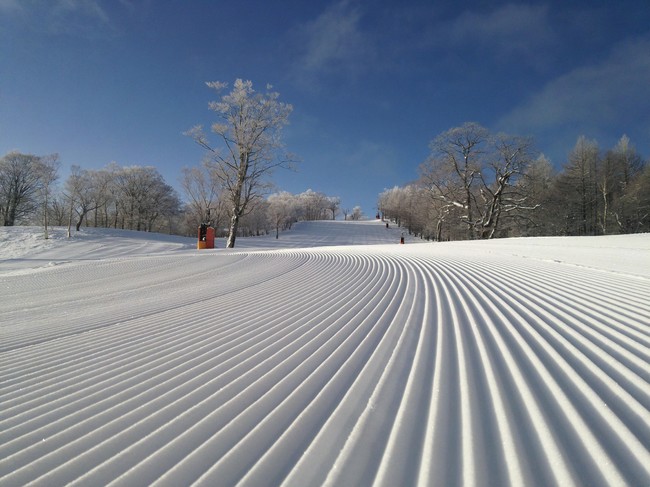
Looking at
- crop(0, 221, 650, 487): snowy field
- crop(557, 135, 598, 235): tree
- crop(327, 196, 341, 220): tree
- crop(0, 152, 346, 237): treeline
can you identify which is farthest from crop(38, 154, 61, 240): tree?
crop(327, 196, 341, 220): tree

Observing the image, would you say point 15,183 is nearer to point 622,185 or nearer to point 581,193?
point 581,193

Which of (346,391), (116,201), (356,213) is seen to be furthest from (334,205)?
(346,391)

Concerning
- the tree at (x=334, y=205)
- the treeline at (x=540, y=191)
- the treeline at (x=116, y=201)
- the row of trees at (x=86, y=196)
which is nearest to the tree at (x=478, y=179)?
the treeline at (x=540, y=191)

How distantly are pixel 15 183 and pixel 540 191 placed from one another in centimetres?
4406

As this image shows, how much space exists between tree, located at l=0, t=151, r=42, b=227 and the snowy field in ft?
106

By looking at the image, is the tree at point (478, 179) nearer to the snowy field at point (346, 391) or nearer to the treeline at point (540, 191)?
the treeline at point (540, 191)

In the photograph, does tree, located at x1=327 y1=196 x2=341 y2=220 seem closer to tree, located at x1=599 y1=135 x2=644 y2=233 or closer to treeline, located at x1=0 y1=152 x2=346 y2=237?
treeline, located at x1=0 y1=152 x2=346 y2=237

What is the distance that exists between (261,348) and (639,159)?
32319mm

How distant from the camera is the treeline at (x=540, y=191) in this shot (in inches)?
662

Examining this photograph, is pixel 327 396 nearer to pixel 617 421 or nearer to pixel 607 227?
pixel 617 421

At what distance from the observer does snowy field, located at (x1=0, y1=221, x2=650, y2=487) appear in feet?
3.28

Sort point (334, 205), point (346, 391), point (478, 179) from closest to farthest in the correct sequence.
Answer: point (346, 391) < point (478, 179) < point (334, 205)

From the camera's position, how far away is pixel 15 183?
25438 millimetres

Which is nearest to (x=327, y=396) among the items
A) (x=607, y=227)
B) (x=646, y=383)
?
(x=646, y=383)
